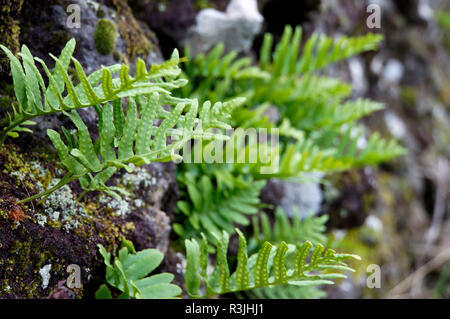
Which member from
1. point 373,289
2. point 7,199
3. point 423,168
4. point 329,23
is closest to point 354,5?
point 329,23

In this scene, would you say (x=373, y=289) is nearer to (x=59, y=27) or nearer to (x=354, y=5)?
(x=354, y=5)

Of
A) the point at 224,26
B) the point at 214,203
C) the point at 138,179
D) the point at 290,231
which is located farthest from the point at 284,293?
the point at 224,26

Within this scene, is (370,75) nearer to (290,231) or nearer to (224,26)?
(224,26)

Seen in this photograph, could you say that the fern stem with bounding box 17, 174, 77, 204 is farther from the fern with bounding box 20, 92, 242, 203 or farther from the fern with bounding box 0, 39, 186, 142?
the fern with bounding box 0, 39, 186, 142

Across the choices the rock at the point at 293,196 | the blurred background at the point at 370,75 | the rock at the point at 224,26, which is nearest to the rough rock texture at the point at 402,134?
the blurred background at the point at 370,75

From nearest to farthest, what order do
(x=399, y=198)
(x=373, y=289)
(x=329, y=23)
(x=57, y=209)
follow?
(x=57, y=209) < (x=373, y=289) < (x=329, y=23) < (x=399, y=198)

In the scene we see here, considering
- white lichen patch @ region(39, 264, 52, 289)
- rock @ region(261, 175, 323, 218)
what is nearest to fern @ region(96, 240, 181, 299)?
white lichen patch @ region(39, 264, 52, 289)
